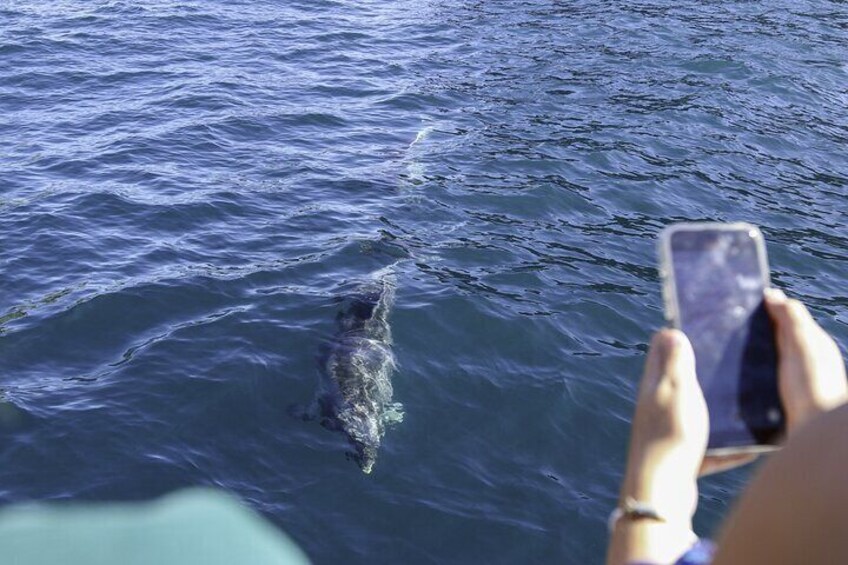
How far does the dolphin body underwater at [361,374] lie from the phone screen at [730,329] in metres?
5.83

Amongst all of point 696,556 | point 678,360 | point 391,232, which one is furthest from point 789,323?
point 391,232

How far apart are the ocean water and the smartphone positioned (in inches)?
199

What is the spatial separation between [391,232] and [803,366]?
9.85m

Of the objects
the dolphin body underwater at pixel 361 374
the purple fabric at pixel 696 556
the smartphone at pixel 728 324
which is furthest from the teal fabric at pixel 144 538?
the dolphin body underwater at pixel 361 374

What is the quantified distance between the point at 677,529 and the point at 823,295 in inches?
380

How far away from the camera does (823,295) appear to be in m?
10.9

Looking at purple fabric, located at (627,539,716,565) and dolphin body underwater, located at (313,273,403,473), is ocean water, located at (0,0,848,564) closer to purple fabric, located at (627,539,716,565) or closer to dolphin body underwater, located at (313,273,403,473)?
dolphin body underwater, located at (313,273,403,473)

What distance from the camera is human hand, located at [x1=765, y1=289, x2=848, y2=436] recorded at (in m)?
2.22

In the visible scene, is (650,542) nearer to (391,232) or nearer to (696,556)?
(696,556)

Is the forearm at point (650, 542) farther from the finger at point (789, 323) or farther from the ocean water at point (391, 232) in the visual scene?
the ocean water at point (391, 232)

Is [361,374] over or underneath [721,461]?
underneath

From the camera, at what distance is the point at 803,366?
227 cm

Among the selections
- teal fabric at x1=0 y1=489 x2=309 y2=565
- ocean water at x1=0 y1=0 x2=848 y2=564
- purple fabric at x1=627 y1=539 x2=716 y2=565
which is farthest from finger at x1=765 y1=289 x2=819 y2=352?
ocean water at x1=0 y1=0 x2=848 y2=564

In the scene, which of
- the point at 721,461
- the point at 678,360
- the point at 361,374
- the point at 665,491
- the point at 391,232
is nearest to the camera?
the point at 665,491
